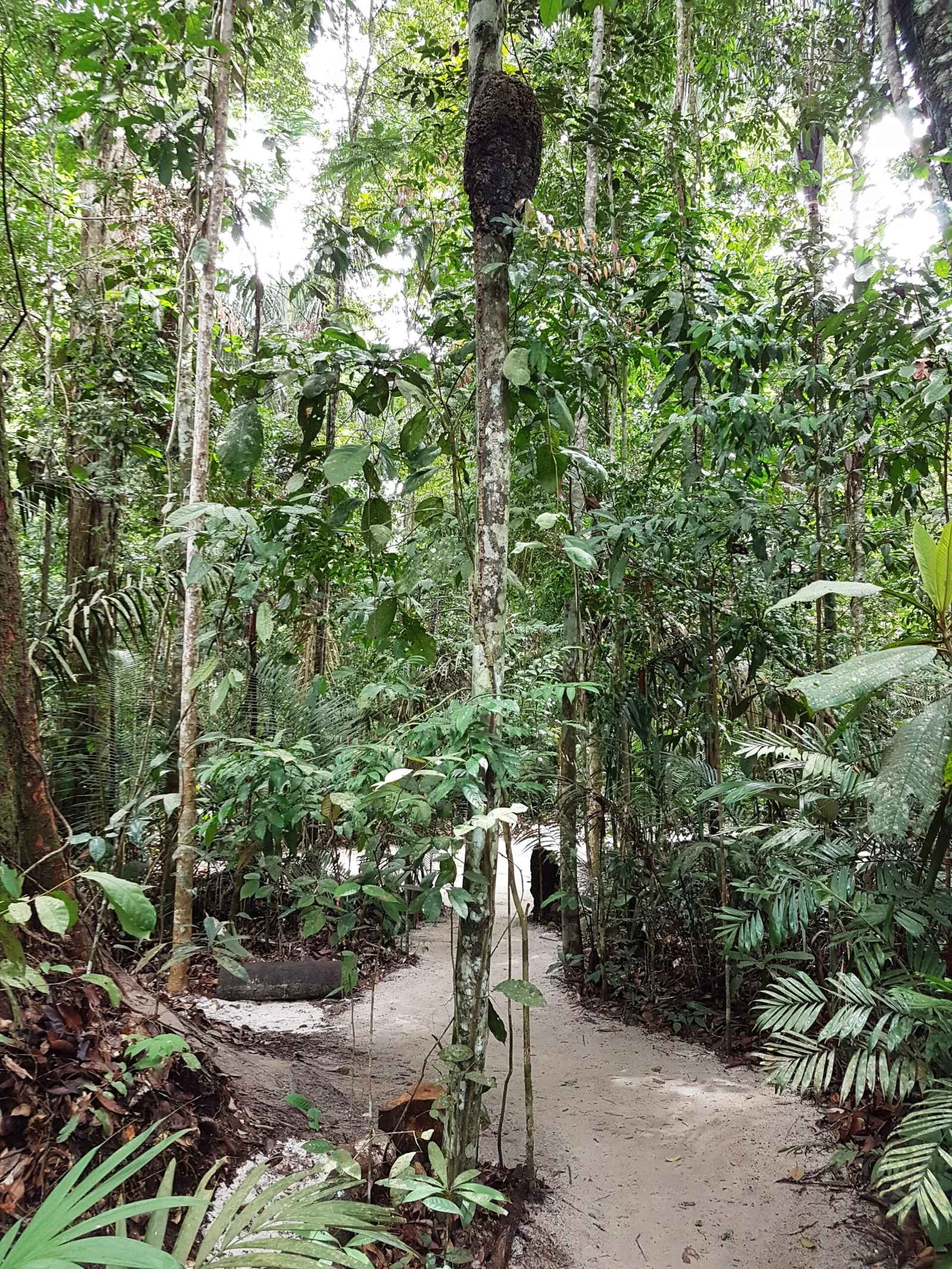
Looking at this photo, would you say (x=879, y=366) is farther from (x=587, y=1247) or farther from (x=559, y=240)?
(x=587, y=1247)

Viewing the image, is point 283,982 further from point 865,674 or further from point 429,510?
point 865,674

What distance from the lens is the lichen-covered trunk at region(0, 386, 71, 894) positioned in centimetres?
208

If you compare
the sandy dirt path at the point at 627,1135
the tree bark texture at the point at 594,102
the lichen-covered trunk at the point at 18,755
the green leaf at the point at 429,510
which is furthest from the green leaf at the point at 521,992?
the tree bark texture at the point at 594,102

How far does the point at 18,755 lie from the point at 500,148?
2.23m

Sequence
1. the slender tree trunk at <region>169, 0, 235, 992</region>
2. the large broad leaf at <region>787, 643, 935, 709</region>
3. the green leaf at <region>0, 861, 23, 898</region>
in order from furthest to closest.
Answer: the slender tree trunk at <region>169, 0, 235, 992</region> → the green leaf at <region>0, 861, 23, 898</region> → the large broad leaf at <region>787, 643, 935, 709</region>

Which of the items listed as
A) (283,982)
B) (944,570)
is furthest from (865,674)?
(283,982)

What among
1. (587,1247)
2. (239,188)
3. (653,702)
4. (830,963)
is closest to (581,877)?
(653,702)

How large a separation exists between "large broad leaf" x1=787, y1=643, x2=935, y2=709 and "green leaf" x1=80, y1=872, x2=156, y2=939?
1285mm

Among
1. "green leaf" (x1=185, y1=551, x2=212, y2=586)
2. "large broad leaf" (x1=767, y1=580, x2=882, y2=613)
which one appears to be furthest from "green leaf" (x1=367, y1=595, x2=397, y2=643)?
"large broad leaf" (x1=767, y1=580, x2=882, y2=613)

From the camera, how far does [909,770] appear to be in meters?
1.36

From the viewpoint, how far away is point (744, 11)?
5262 mm

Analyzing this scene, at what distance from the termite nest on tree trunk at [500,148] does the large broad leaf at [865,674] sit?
1.69 metres

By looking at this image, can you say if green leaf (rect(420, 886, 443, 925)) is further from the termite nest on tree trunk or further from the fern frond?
the termite nest on tree trunk

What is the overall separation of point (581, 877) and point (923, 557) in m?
5.58
